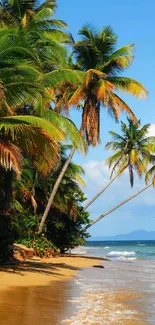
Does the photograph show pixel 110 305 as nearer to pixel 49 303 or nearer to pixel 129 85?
pixel 49 303

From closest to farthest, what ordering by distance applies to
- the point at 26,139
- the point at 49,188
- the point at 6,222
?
the point at 26,139, the point at 6,222, the point at 49,188

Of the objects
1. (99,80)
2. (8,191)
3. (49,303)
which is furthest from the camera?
(99,80)

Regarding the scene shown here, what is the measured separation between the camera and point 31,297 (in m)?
9.02

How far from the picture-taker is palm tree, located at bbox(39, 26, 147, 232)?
72.7 ft

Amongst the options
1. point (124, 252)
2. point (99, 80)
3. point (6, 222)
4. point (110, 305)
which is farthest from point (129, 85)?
point (124, 252)

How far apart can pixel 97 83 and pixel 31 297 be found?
50.7 ft

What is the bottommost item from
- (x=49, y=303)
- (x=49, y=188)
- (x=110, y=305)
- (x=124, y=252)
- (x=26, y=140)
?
(x=110, y=305)

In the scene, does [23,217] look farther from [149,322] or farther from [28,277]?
[149,322]

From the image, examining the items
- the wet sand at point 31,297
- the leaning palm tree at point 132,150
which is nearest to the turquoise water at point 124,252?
the leaning palm tree at point 132,150

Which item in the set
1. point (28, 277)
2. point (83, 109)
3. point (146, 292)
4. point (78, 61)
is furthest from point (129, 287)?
point (78, 61)

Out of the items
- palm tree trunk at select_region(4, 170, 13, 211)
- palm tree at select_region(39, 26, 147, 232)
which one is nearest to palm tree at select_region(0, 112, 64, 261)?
palm tree trunk at select_region(4, 170, 13, 211)

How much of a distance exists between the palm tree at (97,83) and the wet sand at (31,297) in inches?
383

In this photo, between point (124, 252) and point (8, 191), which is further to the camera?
point (124, 252)

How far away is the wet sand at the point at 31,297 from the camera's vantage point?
6.86 m
